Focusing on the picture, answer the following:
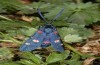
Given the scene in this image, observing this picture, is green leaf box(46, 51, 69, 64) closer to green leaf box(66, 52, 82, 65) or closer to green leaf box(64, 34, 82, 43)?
green leaf box(66, 52, 82, 65)

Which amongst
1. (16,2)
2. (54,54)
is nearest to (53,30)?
(54,54)

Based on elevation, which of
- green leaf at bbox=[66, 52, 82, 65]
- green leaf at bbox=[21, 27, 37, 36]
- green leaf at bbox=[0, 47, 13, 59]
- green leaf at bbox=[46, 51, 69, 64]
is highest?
green leaf at bbox=[21, 27, 37, 36]

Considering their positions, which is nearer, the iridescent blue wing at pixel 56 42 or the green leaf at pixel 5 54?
the iridescent blue wing at pixel 56 42

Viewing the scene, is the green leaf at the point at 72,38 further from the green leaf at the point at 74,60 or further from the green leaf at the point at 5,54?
the green leaf at the point at 5,54

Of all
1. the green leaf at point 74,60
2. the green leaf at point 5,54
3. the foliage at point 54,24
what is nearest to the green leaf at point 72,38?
the foliage at point 54,24

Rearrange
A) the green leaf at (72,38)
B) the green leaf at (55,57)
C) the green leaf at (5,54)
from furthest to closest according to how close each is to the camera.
→ the green leaf at (72,38)
the green leaf at (5,54)
the green leaf at (55,57)

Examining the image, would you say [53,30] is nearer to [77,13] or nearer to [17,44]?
[17,44]

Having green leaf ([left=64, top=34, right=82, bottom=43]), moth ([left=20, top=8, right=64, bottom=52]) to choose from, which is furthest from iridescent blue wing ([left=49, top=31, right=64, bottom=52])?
green leaf ([left=64, top=34, right=82, bottom=43])

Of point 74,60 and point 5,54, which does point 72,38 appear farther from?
point 5,54
